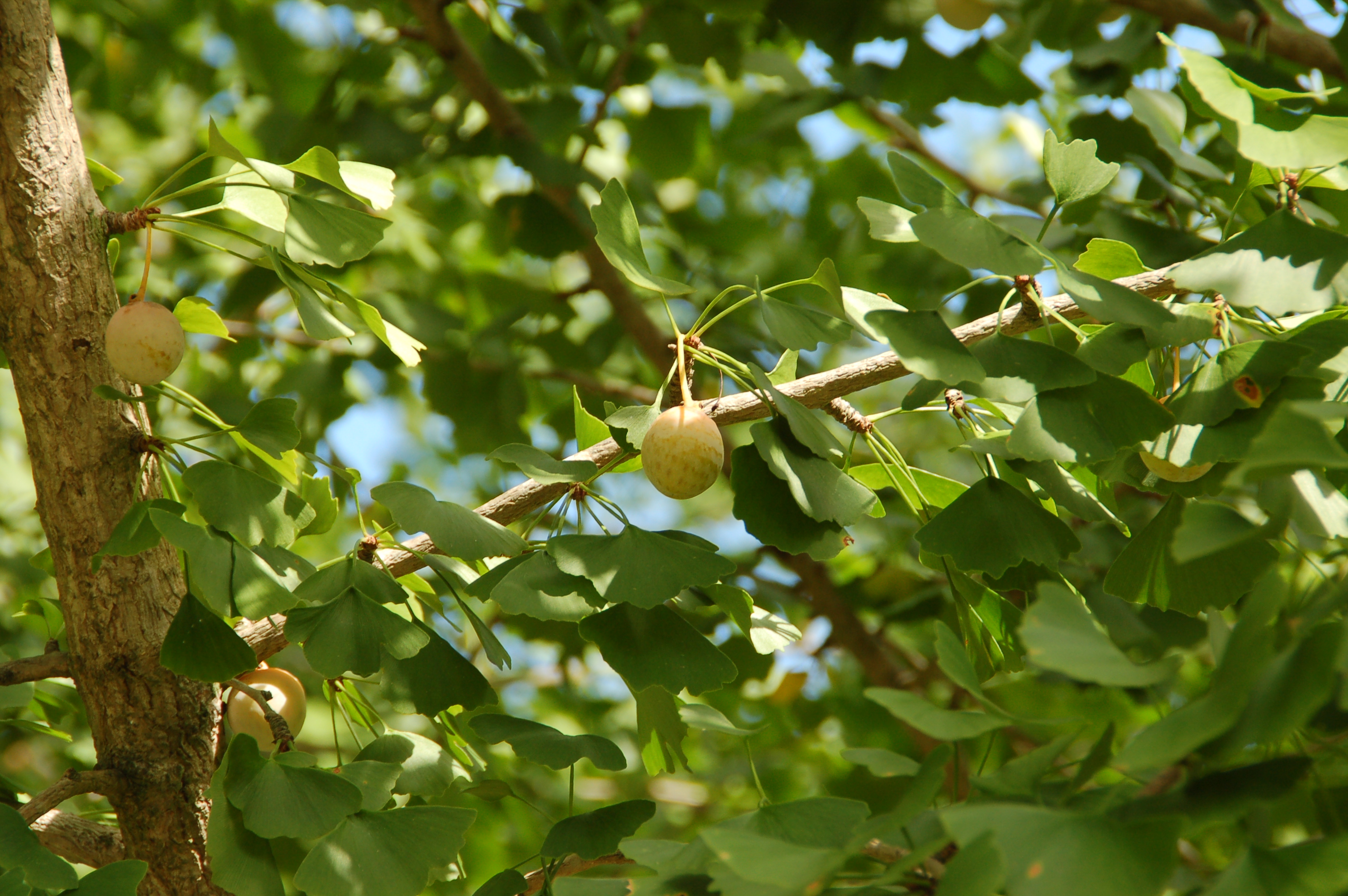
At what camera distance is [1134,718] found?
189cm

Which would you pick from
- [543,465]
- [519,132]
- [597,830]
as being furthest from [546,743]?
[519,132]

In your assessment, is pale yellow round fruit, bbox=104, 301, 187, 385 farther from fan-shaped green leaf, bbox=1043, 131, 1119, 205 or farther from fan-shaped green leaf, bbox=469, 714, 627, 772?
fan-shaped green leaf, bbox=1043, 131, 1119, 205

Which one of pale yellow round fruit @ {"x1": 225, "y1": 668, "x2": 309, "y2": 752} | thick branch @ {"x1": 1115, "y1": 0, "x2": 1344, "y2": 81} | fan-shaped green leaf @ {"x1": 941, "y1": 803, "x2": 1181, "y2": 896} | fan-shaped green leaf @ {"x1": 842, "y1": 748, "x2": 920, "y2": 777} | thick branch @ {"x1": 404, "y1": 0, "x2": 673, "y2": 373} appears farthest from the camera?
thick branch @ {"x1": 404, "y1": 0, "x2": 673, "y2": 373}

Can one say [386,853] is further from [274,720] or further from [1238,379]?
[1238,379]

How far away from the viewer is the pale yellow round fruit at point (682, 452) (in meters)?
0.62

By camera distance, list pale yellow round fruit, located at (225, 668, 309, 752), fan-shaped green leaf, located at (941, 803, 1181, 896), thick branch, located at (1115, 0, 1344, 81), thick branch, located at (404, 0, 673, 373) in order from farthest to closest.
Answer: thick branch, located at (404, 0, 673, 373), thick branch, located at (1115, 0, 1344, 81), pale yellow round fruit, located at (225, 668, 309, 752), fan-shaped green leaf, located at (941, 803, 1181, 896)

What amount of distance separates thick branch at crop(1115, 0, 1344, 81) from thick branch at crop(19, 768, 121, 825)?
55.9 inches

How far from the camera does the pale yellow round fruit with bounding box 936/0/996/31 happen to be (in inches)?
56.8

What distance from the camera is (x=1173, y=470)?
612mm

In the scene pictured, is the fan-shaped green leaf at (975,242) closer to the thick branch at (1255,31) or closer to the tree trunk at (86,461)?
the tree trunk at (86,461)

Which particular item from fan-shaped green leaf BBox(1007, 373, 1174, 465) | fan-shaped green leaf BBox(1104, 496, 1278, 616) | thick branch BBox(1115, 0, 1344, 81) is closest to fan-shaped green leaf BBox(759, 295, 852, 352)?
fan-shaped green leaf BBox(1007, 373, 1174, 465)

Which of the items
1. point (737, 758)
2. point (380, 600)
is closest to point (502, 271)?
point (737, 758)

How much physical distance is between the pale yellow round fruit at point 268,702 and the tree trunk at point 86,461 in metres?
0.02

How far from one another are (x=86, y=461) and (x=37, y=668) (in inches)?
6.4
